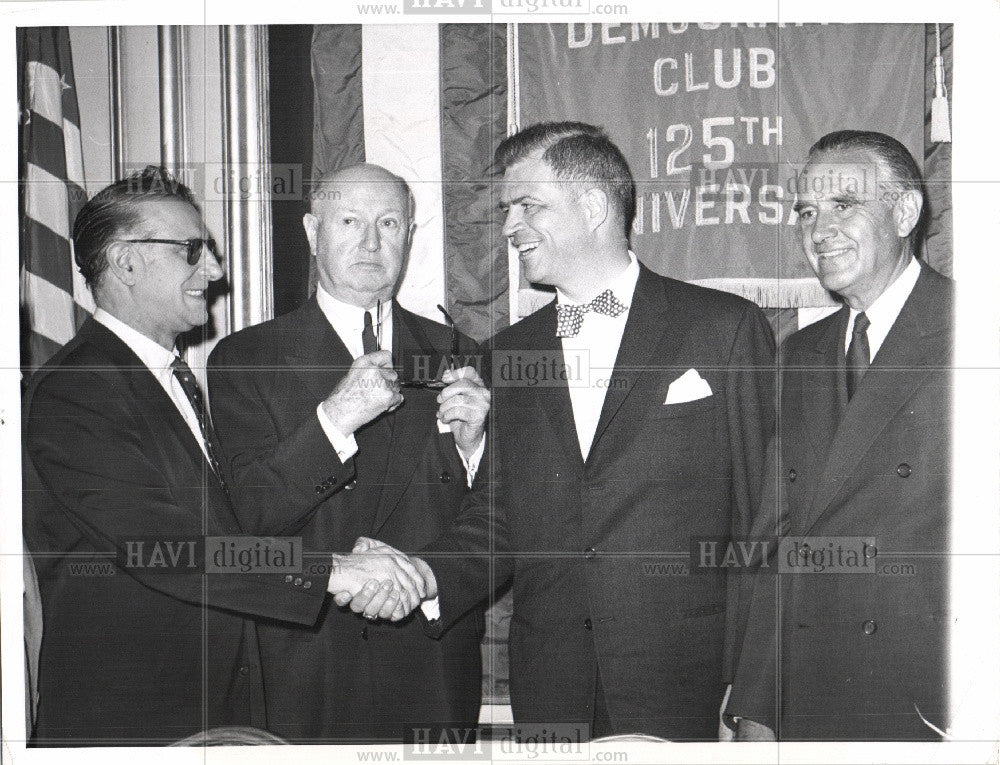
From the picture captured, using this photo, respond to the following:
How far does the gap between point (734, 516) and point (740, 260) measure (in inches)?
23.9

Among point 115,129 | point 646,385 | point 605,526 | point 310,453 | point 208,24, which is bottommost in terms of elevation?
point 605,526

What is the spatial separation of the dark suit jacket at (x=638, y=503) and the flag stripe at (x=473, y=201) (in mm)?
128

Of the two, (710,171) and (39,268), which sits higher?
(710,171)

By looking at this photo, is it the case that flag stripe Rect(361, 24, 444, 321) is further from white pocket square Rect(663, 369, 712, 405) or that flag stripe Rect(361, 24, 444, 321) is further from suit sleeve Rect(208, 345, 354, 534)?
→ white pocket square Rect(663, 369, 712, 405)

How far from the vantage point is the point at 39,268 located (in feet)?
7.25

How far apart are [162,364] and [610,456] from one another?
1.08m

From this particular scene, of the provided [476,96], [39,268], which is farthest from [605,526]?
[39,268]

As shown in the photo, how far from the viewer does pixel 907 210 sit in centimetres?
215

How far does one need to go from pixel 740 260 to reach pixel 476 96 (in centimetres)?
74

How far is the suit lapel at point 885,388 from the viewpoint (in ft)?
7.05

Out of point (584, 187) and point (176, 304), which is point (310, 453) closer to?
point (176, 304)

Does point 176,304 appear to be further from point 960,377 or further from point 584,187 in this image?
point 960,377

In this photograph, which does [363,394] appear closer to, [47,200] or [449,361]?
[449,361]

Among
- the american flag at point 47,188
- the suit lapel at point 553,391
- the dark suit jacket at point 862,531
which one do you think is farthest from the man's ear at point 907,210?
the american flag at point 47,188
